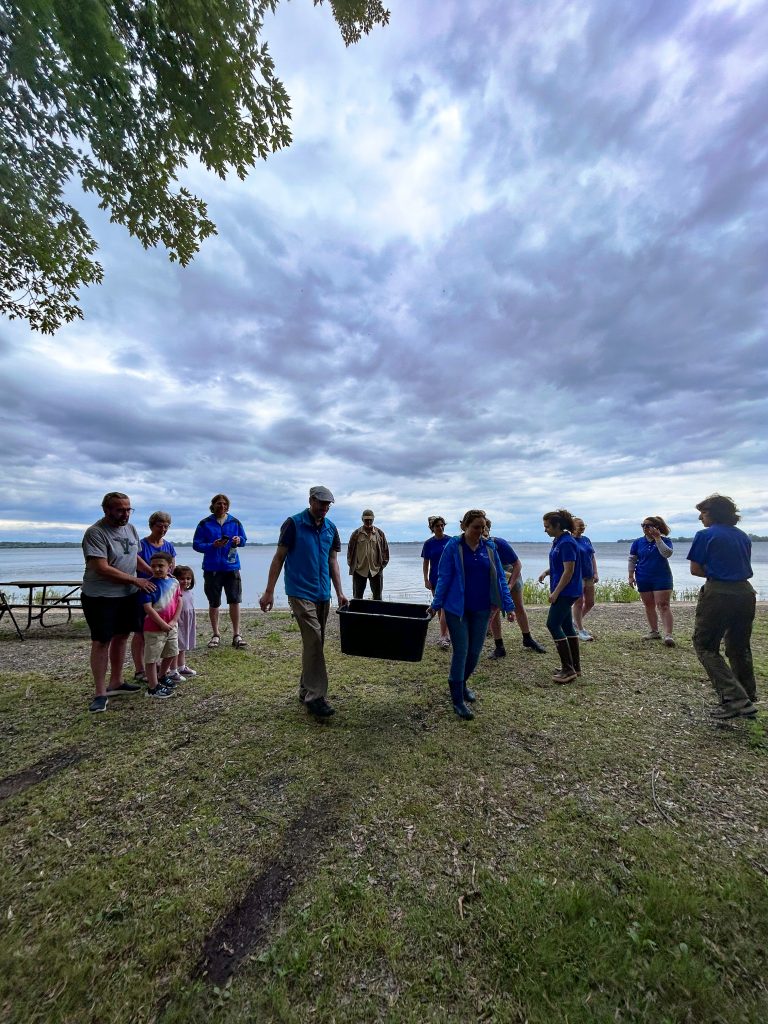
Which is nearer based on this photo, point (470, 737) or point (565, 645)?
point (470, 737)

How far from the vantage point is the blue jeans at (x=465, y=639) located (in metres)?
4.18

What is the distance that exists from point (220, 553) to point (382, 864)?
493cm

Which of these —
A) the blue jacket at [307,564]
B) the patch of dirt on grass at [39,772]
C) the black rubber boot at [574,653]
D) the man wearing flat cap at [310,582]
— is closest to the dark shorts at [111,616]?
the patch of dirt on grass at [39,772]

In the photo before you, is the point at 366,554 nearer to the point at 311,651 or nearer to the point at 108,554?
the point at 311,651

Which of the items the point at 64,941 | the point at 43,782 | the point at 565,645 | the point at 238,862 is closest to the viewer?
the point at 64,941

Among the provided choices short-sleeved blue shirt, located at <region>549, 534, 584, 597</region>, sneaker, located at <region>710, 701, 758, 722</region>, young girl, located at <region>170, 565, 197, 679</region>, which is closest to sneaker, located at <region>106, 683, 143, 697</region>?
young girl, located at <region>170, 565, 197, 679</region>

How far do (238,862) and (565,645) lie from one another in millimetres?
4080

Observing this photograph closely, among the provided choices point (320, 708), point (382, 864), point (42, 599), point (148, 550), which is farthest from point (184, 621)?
point (42, 599)

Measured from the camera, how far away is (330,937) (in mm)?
1892

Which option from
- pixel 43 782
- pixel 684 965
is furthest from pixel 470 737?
pixel 43 782

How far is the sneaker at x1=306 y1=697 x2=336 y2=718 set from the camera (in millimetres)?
4059

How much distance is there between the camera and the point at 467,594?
4.35m

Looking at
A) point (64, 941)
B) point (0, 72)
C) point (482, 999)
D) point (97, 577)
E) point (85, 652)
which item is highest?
point (0, 72)

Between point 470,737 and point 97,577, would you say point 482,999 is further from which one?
point 97,577
